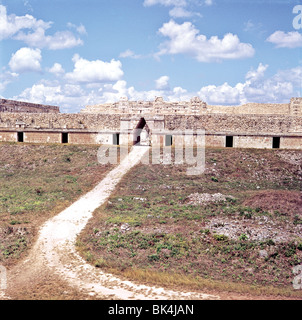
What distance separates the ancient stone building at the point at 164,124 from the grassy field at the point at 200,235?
7.73 metres

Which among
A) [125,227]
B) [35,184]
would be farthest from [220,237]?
[35,184]

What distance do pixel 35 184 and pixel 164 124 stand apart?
13.5m

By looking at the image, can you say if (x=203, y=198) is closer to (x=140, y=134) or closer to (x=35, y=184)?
(x=35, y=184)

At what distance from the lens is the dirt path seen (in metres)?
7.56

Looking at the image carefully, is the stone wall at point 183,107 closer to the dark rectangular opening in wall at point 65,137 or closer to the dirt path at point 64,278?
the dark rectangular opening in wall at point 65,137

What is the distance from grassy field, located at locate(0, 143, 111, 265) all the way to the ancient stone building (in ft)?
8.79

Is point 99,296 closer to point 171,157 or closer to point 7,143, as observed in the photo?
point 171,157

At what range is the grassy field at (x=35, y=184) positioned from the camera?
11.4 meters

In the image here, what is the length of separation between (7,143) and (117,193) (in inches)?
574

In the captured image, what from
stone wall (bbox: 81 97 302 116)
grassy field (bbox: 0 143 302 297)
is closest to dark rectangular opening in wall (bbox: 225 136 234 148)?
grassy field (bbox: 0 143 302 297)

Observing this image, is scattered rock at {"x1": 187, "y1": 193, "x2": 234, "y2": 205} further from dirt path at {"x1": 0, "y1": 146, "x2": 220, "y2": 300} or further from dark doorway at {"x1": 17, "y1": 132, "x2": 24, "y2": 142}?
dark doorway at {"x1": 17, "y1": 132, "x2": 24, "y2": 142}

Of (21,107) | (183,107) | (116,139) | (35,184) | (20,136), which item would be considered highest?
(21,107)

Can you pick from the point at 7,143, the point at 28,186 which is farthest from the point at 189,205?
the point at 7,143

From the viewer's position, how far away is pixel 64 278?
8.44 metres
